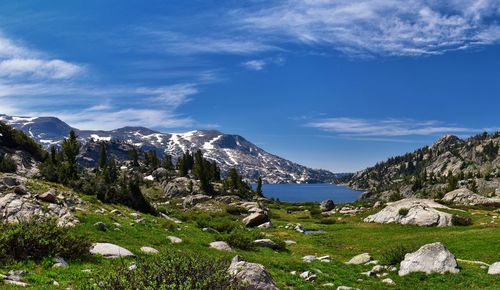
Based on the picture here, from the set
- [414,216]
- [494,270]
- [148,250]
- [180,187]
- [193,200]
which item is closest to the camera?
[494,270]

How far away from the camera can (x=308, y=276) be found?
25219 millimetres

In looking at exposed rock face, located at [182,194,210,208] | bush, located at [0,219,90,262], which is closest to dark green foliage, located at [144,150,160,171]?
exposed rock face, located at [182,194,210,208]

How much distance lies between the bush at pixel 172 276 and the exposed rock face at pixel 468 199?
99.4 m

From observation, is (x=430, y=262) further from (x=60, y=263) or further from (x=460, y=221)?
(x=460, y=221)

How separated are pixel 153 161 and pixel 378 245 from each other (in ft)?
479

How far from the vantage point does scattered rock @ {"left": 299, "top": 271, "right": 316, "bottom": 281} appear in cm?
2487

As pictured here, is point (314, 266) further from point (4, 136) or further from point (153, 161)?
point (153, 161)

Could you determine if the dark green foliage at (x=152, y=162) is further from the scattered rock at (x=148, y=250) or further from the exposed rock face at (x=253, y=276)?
the exposed rock face at (x=253, y=276)

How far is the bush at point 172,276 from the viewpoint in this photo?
11266mm

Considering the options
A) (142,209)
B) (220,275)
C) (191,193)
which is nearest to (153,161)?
(191,193)

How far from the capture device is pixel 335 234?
6059cm

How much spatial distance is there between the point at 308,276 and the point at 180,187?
10995 centimetres

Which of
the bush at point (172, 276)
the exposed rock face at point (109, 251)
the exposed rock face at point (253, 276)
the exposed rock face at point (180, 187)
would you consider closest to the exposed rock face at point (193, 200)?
the exposed rock face at point (180, 187)

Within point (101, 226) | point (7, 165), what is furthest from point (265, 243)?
point (7, 165)
